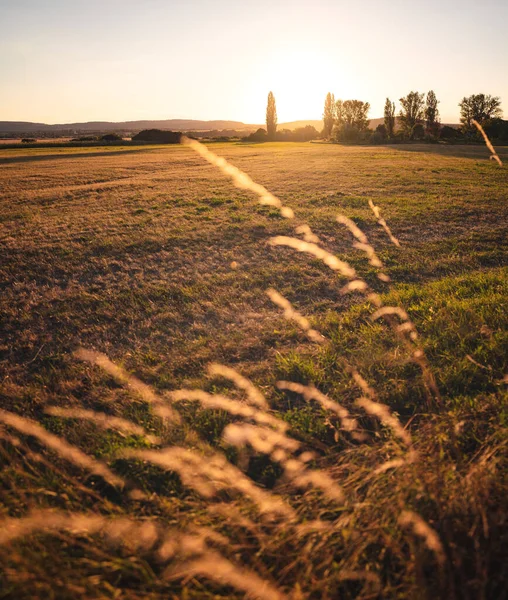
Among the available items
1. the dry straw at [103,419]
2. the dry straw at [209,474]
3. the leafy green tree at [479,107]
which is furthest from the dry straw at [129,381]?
the leafy green tree at [479,107]

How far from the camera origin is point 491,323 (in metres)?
3.92

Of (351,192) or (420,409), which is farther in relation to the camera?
(351,192)

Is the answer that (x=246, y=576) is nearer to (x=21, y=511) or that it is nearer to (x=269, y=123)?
(x=21, y=511)

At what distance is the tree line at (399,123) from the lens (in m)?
48.5

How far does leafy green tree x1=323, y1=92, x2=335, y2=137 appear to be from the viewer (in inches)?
3607

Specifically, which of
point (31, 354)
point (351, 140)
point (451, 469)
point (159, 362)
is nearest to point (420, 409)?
point (451, 469)

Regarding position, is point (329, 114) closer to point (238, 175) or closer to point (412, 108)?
point (412, 108)

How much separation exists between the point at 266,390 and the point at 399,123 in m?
77.2

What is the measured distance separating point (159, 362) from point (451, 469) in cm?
306

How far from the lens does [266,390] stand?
343cm

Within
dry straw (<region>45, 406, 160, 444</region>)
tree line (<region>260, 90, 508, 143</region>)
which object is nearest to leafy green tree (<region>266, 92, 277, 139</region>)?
tree line (<region>260, 90, 508, 143</region>)

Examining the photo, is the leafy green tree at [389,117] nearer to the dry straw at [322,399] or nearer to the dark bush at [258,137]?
the dark bush at [258,137]

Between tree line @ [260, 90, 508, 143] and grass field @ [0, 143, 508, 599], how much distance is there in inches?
1230

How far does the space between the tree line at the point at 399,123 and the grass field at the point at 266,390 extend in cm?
3125
